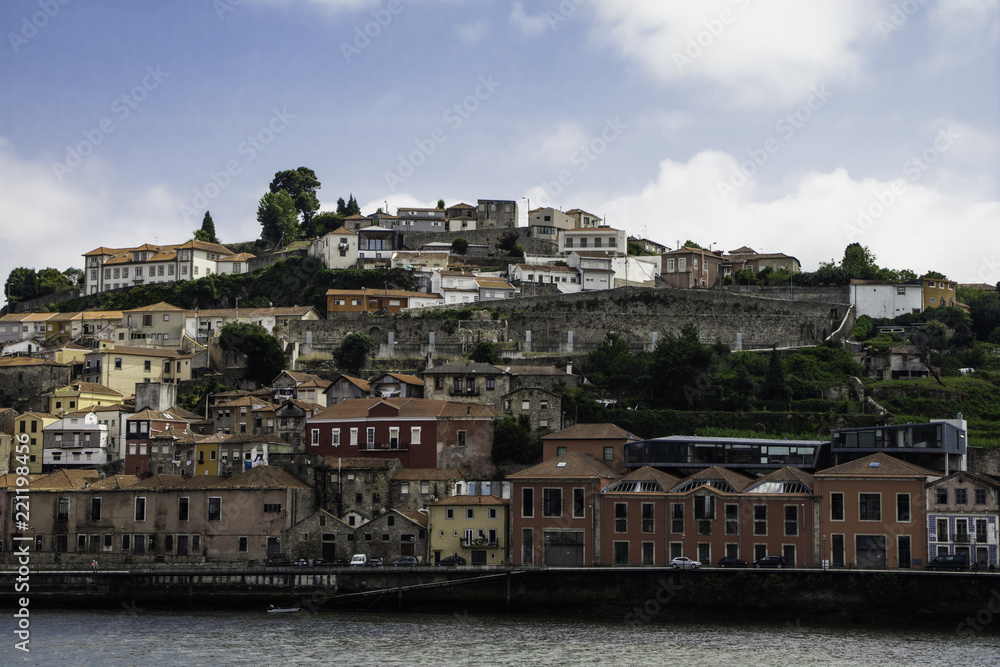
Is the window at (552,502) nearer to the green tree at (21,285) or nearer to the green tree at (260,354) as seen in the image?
the green tree at (260,354)

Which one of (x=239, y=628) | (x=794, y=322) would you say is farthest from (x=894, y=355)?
(x=239, y=628)

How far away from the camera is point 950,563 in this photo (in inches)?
2108

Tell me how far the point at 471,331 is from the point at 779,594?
36866 mm

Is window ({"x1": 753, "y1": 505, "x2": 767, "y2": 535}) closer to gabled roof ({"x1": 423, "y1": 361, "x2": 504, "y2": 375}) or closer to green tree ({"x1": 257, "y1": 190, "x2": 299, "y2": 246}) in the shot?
gabled roof ({"x1": 423, "y1": 361, "x2": 504, "y2": 375})

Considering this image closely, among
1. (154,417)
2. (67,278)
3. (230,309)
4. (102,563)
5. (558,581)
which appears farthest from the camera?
(67,278)

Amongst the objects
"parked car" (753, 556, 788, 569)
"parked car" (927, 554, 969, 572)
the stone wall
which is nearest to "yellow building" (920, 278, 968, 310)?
the stone wall

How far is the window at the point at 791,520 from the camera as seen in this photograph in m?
55.9

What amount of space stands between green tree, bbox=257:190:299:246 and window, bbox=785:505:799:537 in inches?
2918

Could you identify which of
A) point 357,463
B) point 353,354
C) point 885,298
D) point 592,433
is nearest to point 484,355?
point 353,354

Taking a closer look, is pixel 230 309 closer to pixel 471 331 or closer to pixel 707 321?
pixel 471 331

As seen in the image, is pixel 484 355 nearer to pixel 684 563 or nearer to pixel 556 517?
pixel 556 517

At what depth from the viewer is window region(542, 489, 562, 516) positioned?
2295 inches

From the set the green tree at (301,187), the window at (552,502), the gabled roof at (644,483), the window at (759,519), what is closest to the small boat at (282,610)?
the window at (552,502)

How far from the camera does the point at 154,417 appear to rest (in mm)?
70875
